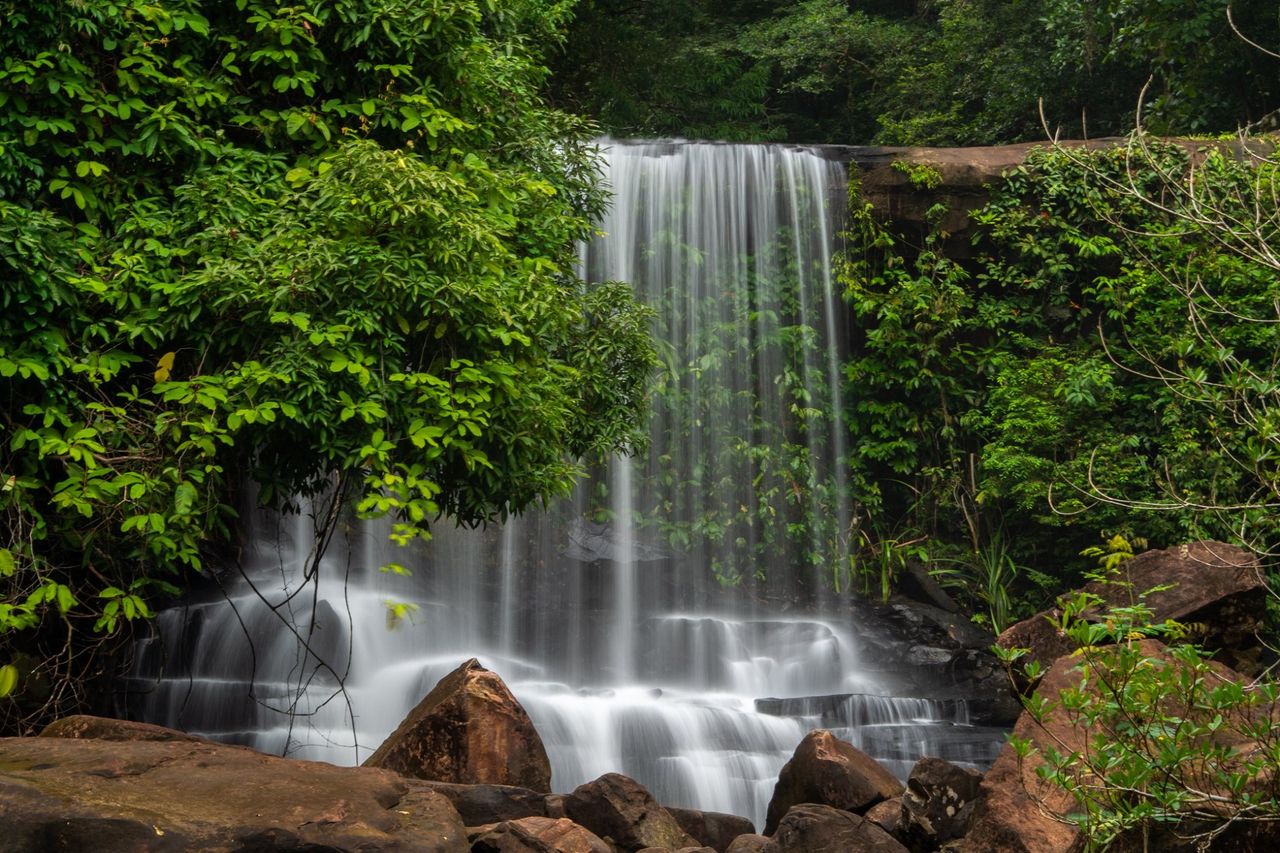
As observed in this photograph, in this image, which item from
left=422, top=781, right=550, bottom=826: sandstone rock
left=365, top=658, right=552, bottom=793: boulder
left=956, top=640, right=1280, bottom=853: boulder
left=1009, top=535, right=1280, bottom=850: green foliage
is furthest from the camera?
left=365, top=658, right=552, bottom=793: boulder

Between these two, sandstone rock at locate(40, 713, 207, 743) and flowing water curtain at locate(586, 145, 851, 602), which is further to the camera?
flowing water curtain at locate(586, 145, 851, 602)

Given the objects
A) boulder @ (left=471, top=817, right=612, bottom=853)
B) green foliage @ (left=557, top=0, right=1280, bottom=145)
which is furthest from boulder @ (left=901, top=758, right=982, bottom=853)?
green foliage @ (left=557, top=0, right=1280, bottom=145)

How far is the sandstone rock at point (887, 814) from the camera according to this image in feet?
23.6

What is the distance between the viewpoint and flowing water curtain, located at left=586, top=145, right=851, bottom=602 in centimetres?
1427

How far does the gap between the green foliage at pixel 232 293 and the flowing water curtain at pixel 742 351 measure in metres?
6.52

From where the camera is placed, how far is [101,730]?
20.4ft

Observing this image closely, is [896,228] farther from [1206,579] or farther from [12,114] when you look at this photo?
[12,114]

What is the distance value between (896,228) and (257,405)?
9.92 metres

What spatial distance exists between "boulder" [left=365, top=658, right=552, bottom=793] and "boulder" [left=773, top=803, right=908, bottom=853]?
1.65 meters

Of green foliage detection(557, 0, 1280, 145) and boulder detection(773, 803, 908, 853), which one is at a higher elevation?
green foliage detection(557, 0, 1280, 145)

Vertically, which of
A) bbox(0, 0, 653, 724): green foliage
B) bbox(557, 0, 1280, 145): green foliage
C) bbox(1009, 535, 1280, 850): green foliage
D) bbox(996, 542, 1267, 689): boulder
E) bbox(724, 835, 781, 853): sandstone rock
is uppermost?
bbox(557, 0, 1280, 145): green foliage

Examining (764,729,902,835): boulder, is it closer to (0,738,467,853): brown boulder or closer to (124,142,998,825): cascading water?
(124,142,998,825): cascading water

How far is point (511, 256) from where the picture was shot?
24.0 feet

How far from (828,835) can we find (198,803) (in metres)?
3.41
